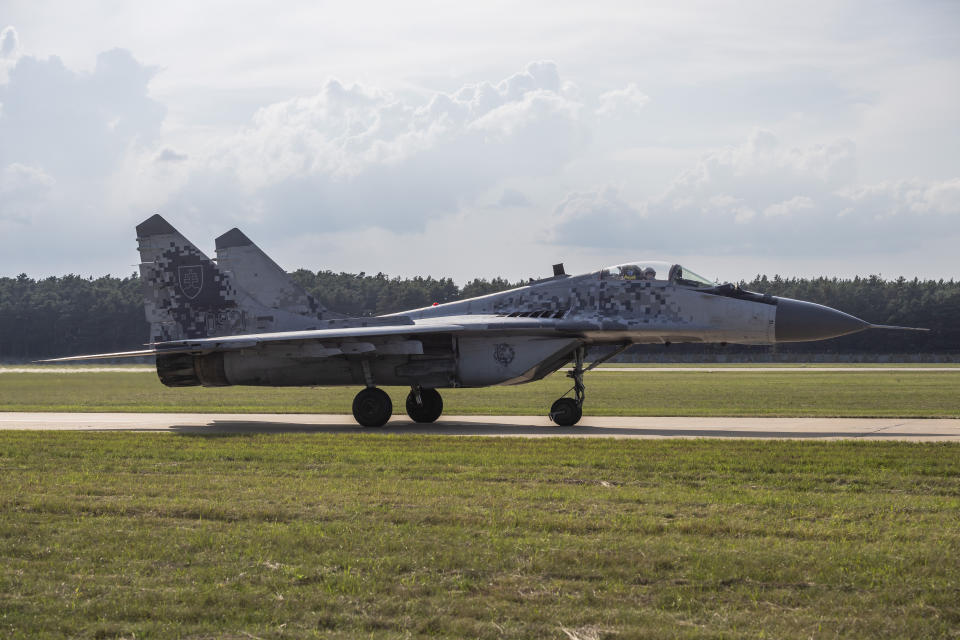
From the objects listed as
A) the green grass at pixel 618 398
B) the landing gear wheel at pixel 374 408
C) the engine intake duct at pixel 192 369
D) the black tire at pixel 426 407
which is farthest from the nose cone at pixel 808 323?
the engine intake duct at pixel 192 369

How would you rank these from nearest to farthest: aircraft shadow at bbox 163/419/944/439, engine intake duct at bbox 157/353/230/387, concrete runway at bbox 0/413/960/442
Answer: aircraft shadow at bbox 163/419/944/439 < concrete runway at bbox 0/413/960/442 < engine intake duct at bbox 157/353/230/387

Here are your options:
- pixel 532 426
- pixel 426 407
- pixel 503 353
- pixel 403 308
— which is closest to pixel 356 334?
pixel 426 407

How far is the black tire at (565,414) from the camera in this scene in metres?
20.0

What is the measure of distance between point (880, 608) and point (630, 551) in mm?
1962

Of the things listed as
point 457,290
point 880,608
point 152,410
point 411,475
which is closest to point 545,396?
point 152,410

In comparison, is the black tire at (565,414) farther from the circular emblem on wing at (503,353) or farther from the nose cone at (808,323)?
the nose cone at (808,323)

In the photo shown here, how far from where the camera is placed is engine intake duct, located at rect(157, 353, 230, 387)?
69.3ft

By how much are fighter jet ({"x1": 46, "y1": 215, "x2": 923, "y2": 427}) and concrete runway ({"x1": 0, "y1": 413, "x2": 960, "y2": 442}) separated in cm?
92

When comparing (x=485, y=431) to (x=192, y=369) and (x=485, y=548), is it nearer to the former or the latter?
(x=192, y=369)

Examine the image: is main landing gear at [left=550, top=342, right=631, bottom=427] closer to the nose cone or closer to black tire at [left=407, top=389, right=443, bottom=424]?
black tire at [left=407, top=389, right=443, bottom=424]

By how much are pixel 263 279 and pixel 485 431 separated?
280 inches

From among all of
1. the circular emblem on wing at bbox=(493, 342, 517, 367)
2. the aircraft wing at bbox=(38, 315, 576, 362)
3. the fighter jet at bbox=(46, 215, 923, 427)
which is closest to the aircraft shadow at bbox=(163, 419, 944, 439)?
the fighter jet at bbox=(46, 215, 923, 427)

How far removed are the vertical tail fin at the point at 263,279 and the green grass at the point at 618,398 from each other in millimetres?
4554

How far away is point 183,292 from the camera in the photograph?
2244 centimetres
